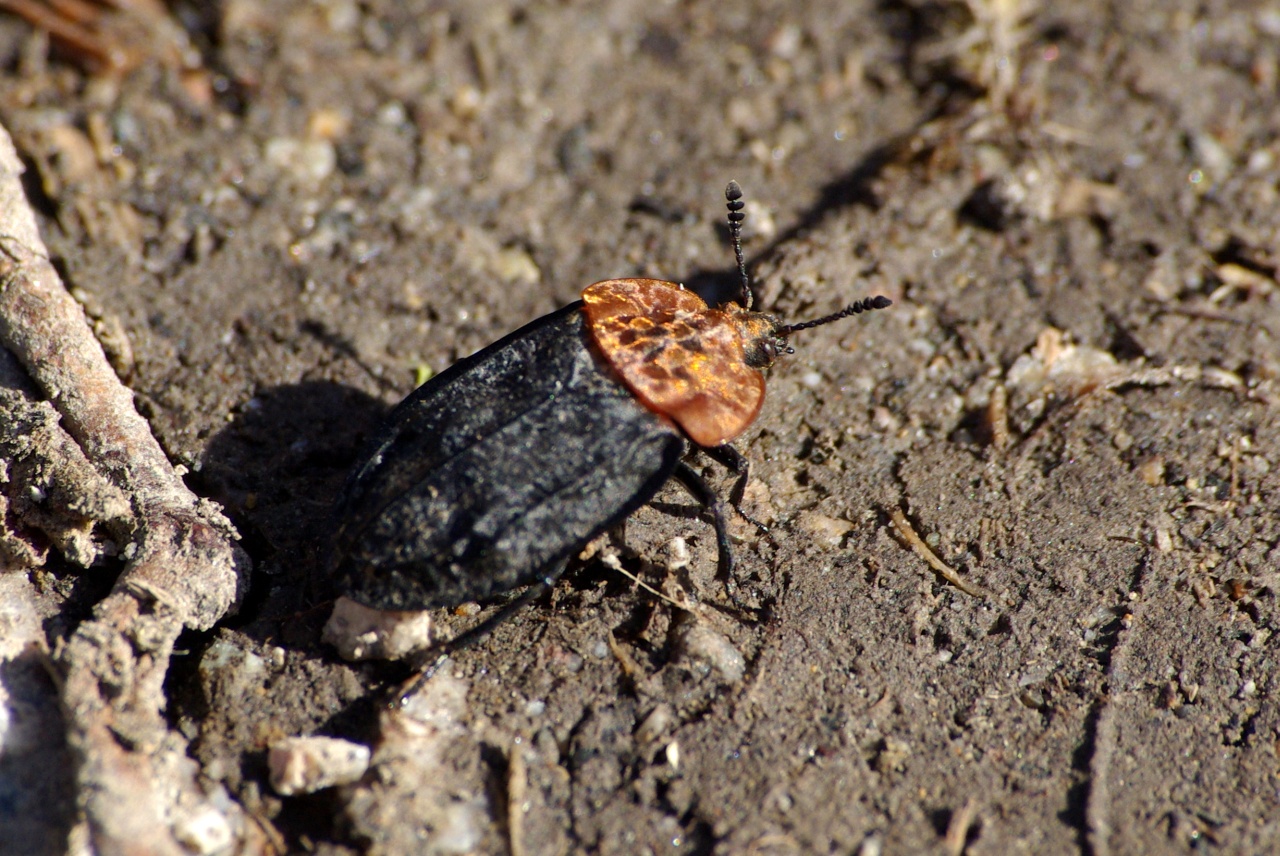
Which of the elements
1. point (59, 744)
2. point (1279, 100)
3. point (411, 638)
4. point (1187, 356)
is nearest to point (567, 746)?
point (411, 638)

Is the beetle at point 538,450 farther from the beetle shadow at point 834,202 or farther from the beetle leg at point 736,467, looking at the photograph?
the beetle shadow at point 834,202

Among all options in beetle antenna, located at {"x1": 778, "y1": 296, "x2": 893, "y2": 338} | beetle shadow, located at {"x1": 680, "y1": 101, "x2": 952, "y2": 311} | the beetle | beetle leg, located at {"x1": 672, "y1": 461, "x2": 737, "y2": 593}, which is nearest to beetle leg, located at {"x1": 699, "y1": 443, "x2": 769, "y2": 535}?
the beetle

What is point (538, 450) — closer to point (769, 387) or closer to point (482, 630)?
point (482, 630)

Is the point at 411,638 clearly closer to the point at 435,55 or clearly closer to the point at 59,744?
the point at 59,744

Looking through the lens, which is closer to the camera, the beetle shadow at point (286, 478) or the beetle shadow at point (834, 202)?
the beetle shadow at point (286, 478)

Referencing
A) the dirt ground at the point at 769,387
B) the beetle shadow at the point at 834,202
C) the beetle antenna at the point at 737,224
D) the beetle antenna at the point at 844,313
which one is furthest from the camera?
the beetle shadow at the point at 834,202

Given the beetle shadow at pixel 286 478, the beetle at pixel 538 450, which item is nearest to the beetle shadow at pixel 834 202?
the beetle at pixel 538 450

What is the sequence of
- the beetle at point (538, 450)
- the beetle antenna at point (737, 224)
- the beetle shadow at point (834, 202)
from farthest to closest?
the beetle shadow at point (834, 202) < the beetle antenna at point (737, 224) < the beetle at point (538, 450)

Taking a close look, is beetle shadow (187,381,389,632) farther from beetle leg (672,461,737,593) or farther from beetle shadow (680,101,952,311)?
beetle shadow (680,101,952,311)
